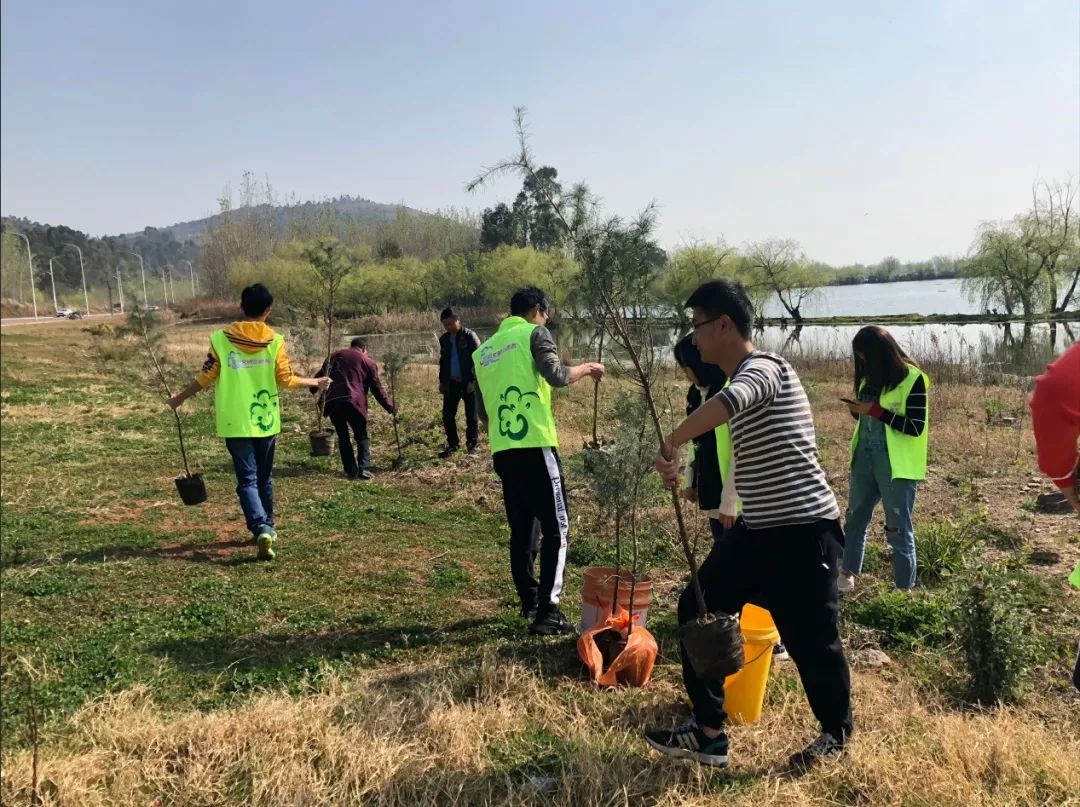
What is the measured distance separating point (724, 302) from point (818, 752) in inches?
70.2

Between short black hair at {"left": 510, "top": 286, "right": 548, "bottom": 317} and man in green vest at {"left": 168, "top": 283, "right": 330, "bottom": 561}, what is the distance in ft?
6.82

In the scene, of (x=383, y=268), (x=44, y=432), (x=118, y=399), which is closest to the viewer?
(x=44, y=432)

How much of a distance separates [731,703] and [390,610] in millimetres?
2350

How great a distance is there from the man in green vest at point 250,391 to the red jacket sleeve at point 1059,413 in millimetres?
4783

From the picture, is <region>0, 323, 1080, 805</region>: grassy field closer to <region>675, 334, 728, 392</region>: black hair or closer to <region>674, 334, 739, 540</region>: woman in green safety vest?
<region>674, 334, 739, 540</region>: woman in green safety vest

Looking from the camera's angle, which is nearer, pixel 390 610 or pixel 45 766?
pixel 45 766

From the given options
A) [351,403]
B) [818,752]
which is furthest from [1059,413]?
[351,403]

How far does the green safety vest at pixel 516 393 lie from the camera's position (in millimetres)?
4246

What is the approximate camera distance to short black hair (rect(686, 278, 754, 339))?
2873mm

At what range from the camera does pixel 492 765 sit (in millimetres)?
3039

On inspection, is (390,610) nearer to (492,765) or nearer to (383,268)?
(492,765)

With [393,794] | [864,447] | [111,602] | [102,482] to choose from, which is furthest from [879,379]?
[102,482]

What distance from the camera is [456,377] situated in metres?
10.1

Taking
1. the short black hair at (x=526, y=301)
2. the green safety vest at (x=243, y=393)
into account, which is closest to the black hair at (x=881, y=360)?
the short black hair at (x=526, y=301)
